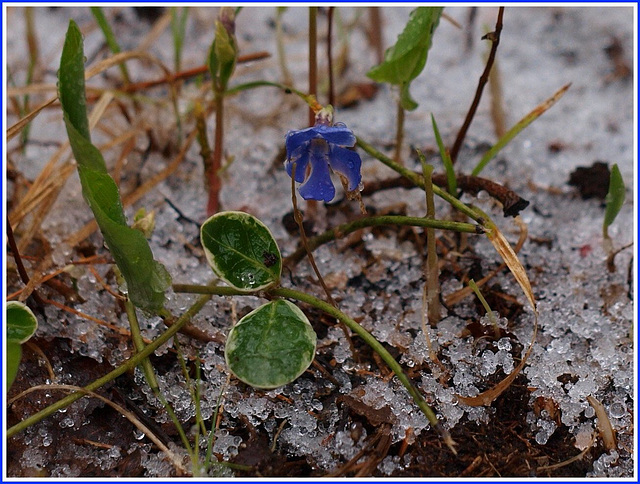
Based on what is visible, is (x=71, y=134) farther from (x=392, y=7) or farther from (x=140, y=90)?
(x=392, y=7)

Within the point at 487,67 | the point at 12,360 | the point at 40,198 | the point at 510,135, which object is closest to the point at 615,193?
the point at 510,135

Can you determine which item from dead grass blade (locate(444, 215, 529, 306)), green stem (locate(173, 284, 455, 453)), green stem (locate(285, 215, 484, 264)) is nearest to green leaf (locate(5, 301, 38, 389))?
green stem (locate(173, 284, 455, 453))

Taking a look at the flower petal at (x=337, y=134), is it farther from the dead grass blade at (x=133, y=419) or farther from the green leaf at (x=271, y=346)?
the dead grass blade at (x=133, y=419)

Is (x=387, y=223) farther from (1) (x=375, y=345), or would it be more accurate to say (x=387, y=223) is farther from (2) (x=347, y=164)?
(1) (x=375, y=345)

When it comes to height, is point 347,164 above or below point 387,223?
above

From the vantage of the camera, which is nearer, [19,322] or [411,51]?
[19,322]

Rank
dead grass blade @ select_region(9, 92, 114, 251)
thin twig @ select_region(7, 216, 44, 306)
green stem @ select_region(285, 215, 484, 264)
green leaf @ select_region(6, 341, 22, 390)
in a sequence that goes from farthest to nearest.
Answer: dead grass blade @ select_region(9, 92, 114, 251), thin twig @ select_region(7, 216, 44, 306), green stem @ select_region(285, 215, 484, 264), green leaf @ select_region(6, 341, 22, 390)

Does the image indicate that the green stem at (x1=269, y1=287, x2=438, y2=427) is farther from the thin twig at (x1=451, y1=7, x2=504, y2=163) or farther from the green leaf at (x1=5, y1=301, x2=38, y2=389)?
the thin twig at (x1=451, y1=7, x2=504, y2=163)
